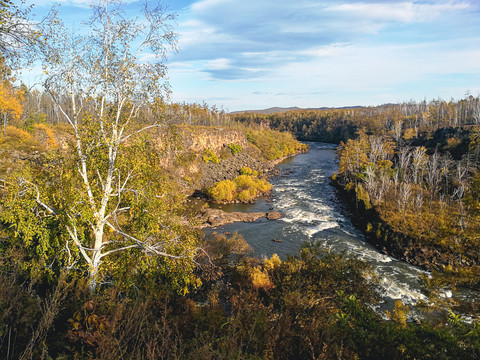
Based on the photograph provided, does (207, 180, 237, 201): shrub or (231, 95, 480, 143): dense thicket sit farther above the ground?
(231, 95, 480, 143): dense thicket

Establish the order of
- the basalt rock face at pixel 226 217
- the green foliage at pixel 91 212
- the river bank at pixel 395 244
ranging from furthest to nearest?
1. the basalt rock face at pixel 226 217
2. the river bank at pixel 395 244
3. the green foliage at pixel 91 212

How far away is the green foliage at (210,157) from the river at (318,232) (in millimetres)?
14573

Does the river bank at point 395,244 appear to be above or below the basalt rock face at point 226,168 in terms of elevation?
below

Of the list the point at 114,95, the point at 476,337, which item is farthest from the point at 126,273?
the point at 476,337

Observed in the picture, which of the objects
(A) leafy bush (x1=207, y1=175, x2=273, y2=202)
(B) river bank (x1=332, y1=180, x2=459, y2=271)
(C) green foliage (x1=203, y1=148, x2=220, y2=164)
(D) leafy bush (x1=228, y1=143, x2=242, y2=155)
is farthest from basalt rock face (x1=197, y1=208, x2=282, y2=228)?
(D) leafy bush (x1=228, y1=143, x2=242, y2=155)

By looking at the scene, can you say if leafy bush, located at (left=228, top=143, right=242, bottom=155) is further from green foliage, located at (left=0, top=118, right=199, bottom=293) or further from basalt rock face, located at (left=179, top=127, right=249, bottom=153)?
green foliage, located at (left=0, top=118, right=199, bottom=293)

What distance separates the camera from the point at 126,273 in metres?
7.92

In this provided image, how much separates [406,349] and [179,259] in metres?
5.27

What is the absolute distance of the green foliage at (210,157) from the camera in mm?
52156

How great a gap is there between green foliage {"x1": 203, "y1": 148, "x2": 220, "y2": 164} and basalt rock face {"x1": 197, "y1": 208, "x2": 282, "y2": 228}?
22.9 meters

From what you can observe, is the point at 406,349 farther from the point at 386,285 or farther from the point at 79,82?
the point at 386,285

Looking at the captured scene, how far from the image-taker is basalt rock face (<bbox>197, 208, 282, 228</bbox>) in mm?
27656

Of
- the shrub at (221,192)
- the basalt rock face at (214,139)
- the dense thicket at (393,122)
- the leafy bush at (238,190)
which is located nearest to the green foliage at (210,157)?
the basalt rock face at (214,139)

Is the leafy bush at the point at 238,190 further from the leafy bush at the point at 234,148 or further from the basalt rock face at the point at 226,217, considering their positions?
the leafy bush at the point at 234,148
